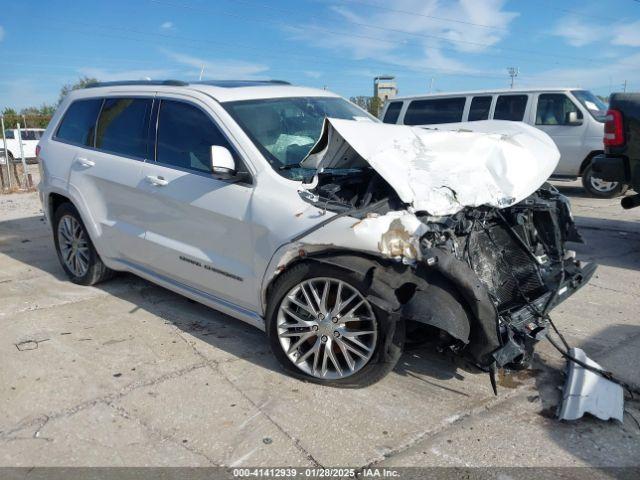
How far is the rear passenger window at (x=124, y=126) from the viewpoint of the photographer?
4.57 meters

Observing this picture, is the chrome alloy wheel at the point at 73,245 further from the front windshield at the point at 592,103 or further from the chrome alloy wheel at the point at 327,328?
the front windshield at the point at 592,103

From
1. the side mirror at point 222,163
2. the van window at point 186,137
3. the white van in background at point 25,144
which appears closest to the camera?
the side mirror at point 222,163

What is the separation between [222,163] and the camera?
3611 mm

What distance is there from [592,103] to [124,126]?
9.25 m

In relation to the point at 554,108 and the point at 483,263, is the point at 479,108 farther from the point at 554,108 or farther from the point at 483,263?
the point at 483,263

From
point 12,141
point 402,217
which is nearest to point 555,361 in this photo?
point 402,217

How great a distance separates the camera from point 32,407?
332 centimetres

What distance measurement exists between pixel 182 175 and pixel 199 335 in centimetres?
123

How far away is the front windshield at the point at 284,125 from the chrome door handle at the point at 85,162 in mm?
1654

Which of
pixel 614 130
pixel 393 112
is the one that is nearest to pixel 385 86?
pixel 393 112

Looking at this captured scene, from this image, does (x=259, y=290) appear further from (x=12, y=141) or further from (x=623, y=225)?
(x=12, y=141)

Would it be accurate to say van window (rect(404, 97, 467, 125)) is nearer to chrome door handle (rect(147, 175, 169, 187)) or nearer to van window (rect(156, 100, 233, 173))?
van window (rect(156, 100, 233, 173))

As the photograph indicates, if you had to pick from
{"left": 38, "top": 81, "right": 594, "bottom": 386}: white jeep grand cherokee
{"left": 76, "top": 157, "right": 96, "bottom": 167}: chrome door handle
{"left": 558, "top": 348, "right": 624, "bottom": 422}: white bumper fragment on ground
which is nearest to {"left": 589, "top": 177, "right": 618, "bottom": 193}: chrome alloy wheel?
{"left": 38, "top": 81, "right": 594, "bottom": 386}: white jeep grand cherokee

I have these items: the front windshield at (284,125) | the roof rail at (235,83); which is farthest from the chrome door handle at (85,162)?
the front windshield at (284,125)
